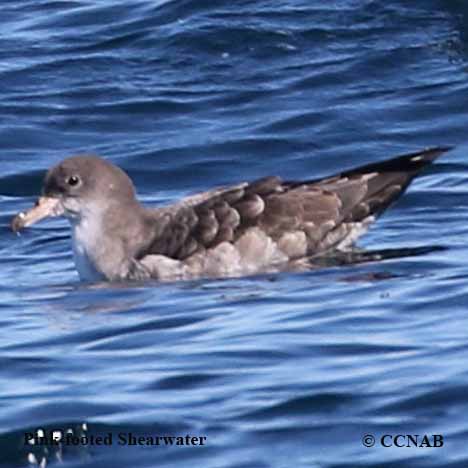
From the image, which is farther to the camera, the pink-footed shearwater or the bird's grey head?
the bird's grey head

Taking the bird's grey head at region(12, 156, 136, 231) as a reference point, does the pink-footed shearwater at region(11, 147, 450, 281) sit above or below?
below

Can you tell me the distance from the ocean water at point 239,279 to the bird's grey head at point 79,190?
420mm

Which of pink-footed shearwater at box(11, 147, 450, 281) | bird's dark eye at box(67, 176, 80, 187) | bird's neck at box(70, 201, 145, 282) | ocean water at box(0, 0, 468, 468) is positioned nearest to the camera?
ocean water at box(0, 0, 468, 468)

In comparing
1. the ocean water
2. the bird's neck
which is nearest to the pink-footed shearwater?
the bird's neck

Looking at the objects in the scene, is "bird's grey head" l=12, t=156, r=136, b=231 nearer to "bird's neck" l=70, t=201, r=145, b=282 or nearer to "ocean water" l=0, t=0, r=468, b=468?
"bird's neck" l=70, t=201, r=145, b=282

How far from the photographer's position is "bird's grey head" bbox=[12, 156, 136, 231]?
13.7 metres

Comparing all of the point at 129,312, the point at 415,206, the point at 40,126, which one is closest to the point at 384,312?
the point at 129,312

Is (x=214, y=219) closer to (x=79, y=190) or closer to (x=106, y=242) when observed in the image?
(x=106, y=242)

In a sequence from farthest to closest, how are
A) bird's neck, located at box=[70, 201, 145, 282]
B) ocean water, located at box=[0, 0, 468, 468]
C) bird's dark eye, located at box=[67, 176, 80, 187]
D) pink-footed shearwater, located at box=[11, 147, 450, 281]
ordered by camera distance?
bird's dark eye, located at box=[67, 176, 80, 187] → bird's neck, located at box=[70, 201, 145, 282] → pink-footed shearwater, located at box=[11, 147, 450, 281] → ocean water, located at box=[0, 0, 468, 468]

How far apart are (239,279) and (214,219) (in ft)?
1.31

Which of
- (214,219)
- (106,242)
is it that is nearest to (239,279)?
(214,219)

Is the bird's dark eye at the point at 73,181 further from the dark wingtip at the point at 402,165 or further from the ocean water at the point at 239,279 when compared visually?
the dark wingtip at the point at 402,165

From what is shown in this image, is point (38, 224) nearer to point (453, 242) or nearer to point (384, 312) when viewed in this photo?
point (453, 242)

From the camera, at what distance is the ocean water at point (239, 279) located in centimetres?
962
